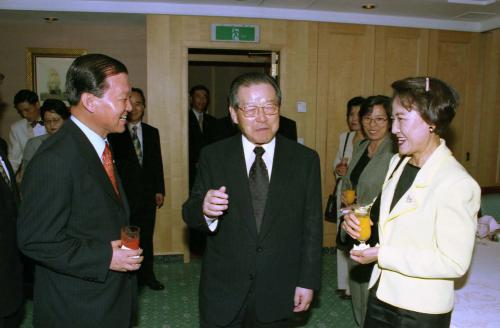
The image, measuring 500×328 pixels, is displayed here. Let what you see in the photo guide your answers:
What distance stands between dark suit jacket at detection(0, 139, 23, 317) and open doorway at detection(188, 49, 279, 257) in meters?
2.48

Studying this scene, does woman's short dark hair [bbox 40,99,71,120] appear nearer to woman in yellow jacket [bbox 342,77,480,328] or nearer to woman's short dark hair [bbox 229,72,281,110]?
woman's short dark hair [bbox 229,72,281,110]

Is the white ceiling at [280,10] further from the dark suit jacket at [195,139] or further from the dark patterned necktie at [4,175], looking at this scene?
the dark patterned necktie at [4,175]

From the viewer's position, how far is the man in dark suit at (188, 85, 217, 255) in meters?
5.75

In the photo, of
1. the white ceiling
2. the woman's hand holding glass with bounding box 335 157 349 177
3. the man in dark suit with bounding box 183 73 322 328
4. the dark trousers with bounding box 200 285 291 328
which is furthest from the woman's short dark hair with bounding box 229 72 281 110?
the white ceiling

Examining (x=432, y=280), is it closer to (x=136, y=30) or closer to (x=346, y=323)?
(x=346, y=323)

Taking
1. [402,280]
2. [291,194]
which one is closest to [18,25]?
[291,194]

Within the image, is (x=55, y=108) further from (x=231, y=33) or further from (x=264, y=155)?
(x=264, y=155)

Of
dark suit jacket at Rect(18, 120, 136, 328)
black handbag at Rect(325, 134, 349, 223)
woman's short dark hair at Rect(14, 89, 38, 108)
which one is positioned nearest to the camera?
dark suit jacket at Rect(18, 120, 136, 328)

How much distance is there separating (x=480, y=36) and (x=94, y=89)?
18.7 feet

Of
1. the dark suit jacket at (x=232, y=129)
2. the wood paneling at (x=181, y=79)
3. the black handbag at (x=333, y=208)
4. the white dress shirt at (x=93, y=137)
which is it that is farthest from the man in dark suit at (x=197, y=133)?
the white dress shirt at (x=93, y=137)

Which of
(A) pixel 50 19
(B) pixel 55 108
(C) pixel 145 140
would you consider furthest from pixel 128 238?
(A) pixel 50 19

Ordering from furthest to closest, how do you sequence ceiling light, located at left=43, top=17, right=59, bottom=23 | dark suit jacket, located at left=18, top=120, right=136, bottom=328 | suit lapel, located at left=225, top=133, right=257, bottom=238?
ceiling light, located at left=43, top=17, right=59, bottom=23
suit lapel, located at left=225, top=133, right=257, bottom=238
dark suit jacket, located at left=18, top=120, right=136, bottom=328

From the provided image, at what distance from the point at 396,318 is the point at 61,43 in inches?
218

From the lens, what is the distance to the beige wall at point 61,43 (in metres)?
5.70
